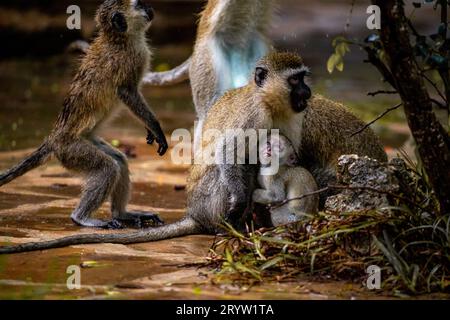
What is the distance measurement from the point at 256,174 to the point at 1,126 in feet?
18.5

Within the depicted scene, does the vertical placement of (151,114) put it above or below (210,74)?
below

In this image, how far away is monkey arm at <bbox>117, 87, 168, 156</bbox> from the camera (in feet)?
24.2

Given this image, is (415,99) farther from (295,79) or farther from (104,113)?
(104,113)

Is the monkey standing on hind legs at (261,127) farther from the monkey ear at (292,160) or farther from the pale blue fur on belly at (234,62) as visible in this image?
the pale blue fur on belly at (234,62)

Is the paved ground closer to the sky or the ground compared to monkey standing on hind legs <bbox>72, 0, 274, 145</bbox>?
closer to the ground

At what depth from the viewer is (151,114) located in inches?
294

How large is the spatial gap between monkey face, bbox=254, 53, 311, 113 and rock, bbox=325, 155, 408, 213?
68cm

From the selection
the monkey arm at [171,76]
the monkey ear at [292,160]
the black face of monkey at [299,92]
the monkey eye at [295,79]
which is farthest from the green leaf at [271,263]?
the monkey arm at [171,76]

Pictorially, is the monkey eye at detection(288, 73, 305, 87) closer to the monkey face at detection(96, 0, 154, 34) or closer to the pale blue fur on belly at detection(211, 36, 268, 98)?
the monkey face at detection(96, 0, 154, 34)

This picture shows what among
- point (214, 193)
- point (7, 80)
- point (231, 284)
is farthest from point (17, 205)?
point (7, 80)

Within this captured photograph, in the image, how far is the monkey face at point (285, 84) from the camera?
6.37 m

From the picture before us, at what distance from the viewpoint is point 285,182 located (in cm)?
643

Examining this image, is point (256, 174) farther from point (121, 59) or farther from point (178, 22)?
point (178, 22)

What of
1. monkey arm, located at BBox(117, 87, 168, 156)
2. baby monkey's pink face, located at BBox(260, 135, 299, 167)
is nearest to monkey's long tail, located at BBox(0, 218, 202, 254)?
baby monkey's pink face, located at BBox(260, 135, 299, 167)
